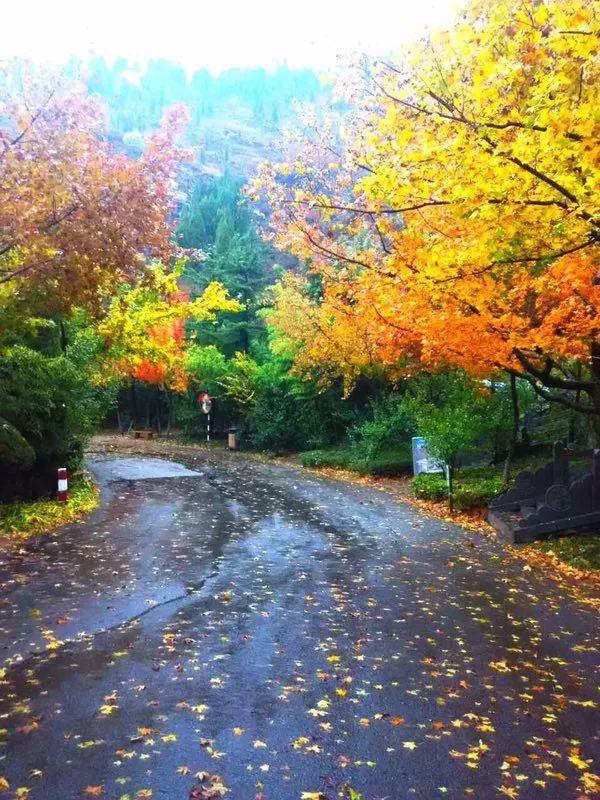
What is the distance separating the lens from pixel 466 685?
16.0 feet

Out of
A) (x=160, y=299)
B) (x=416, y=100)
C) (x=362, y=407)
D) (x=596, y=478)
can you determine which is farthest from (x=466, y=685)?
(x=362, y=407)

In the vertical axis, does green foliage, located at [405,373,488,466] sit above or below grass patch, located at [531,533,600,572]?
above

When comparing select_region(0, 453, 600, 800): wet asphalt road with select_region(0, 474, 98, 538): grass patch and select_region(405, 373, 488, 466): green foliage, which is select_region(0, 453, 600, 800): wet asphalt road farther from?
select_region(405, 373, 488, 466): green foliage

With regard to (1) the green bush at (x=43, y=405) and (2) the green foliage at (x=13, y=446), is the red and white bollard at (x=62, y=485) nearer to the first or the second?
(1) the green bush at (x=43, y=405)

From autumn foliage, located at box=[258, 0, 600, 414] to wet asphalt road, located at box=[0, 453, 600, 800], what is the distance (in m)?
3.87

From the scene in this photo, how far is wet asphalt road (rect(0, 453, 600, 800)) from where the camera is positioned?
351 cm

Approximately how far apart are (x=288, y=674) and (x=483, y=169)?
463cm

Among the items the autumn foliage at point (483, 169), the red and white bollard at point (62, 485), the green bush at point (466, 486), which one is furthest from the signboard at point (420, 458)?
the red and white bollard at point (62, 485)

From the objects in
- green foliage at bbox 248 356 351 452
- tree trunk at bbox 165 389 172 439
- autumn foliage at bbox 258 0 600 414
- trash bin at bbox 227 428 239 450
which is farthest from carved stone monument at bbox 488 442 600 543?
tree trunk at bbox 165 389 172 439

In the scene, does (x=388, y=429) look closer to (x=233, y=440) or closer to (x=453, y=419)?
(x=453, y=419)

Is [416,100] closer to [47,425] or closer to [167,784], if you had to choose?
[167,784]

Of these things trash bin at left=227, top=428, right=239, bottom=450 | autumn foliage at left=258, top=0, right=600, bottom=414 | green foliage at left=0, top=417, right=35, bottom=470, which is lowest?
trash bin at left=227, top=428, right=239, bottom=450

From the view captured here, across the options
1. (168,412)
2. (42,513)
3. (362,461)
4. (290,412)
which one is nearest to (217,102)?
(168,412)

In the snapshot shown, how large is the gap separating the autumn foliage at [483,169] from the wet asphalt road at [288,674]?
387 cm
